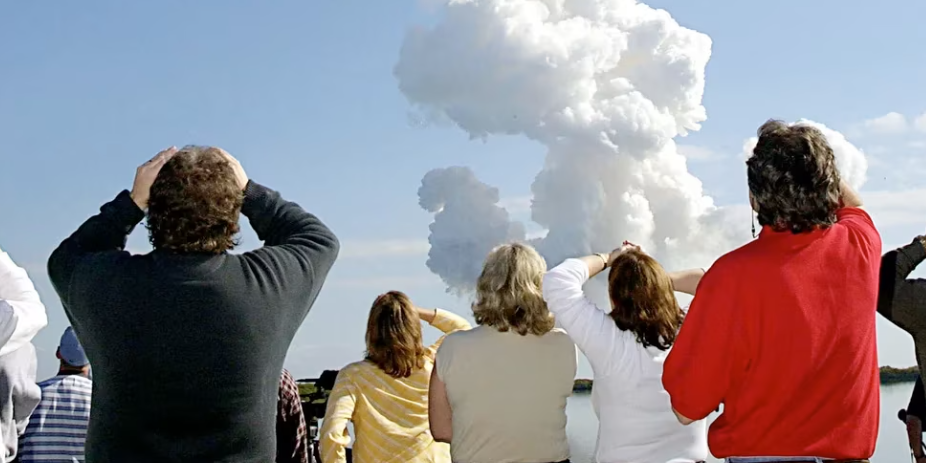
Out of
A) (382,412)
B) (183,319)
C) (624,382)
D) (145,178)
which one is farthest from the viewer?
(382,412)

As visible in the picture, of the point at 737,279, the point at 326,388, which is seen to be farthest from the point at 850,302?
the point at 326,388

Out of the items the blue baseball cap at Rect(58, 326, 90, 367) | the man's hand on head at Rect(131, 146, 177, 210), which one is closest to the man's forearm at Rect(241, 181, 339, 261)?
the man's hand on head at Rect(131, 146, 177, 210)

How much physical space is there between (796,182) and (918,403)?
281 cm

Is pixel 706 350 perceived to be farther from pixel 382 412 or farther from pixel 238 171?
pixel 382 412

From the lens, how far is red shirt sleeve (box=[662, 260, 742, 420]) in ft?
9.22

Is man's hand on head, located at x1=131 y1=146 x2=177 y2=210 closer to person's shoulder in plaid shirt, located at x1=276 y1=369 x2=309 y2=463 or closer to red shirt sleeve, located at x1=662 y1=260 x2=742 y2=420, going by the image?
red shirt sleeve, located at x1=662 y1=260 x2=742 y2=420

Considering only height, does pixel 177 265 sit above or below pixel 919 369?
above

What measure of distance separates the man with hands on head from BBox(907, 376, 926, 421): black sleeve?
3652 mm

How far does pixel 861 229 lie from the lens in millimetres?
2990

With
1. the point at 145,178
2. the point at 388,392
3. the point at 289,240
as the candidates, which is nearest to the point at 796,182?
the point at 289,240

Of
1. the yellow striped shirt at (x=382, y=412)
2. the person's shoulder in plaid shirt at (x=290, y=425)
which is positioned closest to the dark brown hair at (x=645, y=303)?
the yellow striped shirt at (x=382, y=412)

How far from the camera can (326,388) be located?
6383 mm

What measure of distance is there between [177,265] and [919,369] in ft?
11.5

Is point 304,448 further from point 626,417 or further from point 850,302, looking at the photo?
→ point 850,302
